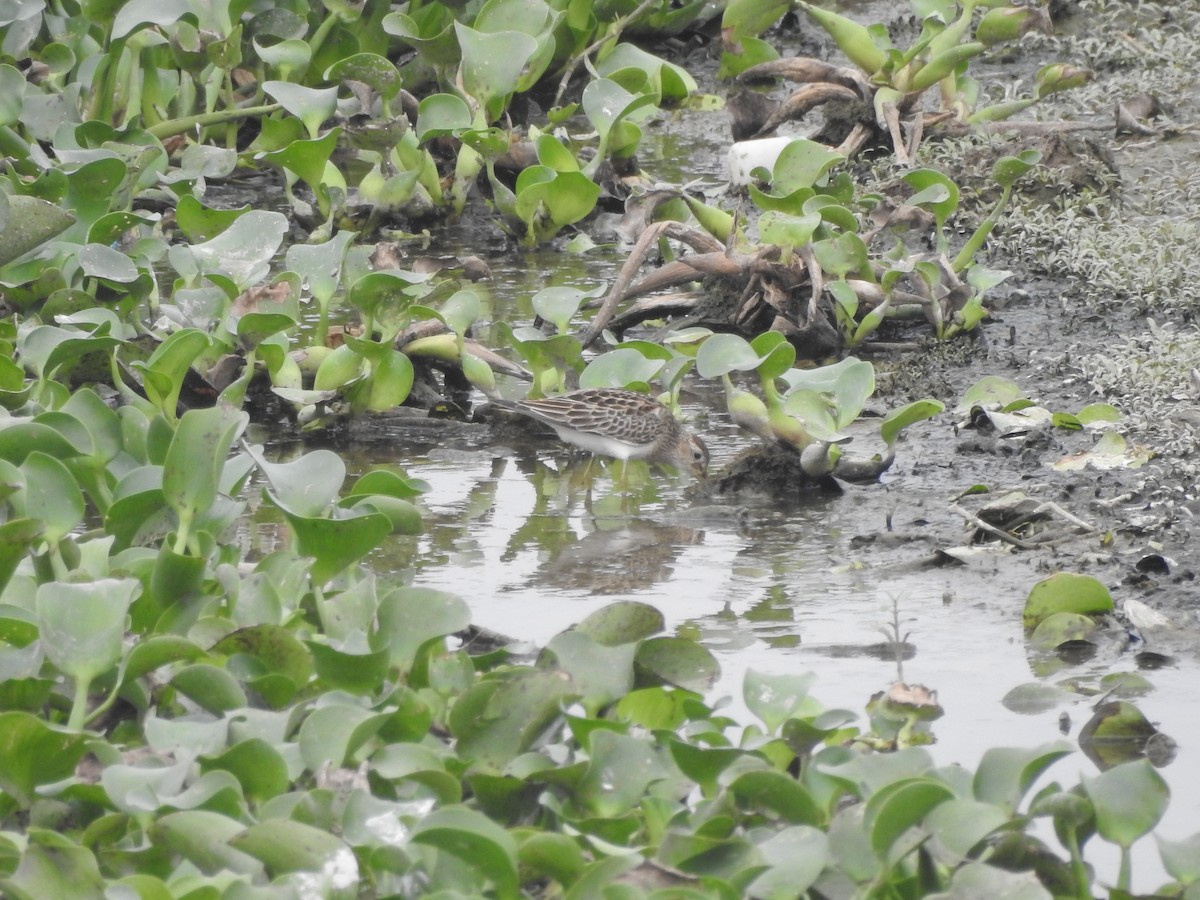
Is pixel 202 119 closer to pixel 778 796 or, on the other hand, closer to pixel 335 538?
pixel 335 538

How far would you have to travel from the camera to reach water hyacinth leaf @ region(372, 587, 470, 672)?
305cm

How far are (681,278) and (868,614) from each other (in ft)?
7.69

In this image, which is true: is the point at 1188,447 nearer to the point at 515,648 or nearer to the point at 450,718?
the point at 515,648

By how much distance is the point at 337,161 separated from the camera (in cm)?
800

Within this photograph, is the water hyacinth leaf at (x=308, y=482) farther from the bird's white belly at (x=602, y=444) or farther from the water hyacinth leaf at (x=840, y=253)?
the water hyacinth leaf at (x=840, y=253)

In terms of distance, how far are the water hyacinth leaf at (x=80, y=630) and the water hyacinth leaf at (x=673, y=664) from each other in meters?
0.95

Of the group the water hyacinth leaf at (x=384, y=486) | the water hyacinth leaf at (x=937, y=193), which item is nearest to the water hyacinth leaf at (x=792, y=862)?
the water hyacinth leaf at (x=384, y=486)

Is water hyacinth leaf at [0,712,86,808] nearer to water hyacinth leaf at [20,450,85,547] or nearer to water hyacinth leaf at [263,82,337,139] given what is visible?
water hyacinth leaf at [20,450,85,547]

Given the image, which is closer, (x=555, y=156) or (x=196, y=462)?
(x=196, y=462)

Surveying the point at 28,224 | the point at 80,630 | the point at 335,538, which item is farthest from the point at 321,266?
the point at 80,630

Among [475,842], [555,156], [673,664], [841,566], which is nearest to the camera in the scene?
[475,842]

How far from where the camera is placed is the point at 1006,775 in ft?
8.61

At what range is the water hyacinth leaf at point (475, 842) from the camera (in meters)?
2.33

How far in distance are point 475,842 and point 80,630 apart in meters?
0.84
